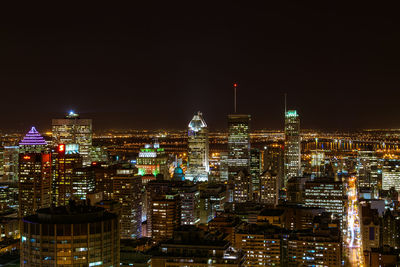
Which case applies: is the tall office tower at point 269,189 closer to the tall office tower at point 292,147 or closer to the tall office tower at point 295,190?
the tall office tower at point 295,190

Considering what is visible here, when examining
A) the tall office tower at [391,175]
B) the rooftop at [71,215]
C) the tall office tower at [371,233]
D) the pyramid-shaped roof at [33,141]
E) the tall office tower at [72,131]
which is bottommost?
the tall office tower at [371,233]

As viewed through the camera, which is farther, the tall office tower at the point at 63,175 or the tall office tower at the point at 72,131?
the tall office tower at the point at 72,131

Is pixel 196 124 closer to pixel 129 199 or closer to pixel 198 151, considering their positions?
pixel 198 151

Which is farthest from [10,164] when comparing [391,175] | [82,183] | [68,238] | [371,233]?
[68,238]

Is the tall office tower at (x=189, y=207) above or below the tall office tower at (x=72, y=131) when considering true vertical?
below

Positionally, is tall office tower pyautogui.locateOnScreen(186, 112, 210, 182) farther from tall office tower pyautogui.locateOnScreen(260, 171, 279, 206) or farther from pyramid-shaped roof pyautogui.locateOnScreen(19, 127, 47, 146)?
pyramid-shaped roof pyautogui.locateOnScreen(19, 127, 47, 146)

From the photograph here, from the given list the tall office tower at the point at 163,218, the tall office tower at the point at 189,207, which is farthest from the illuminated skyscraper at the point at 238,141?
the tall office tower at the point at 163,218
